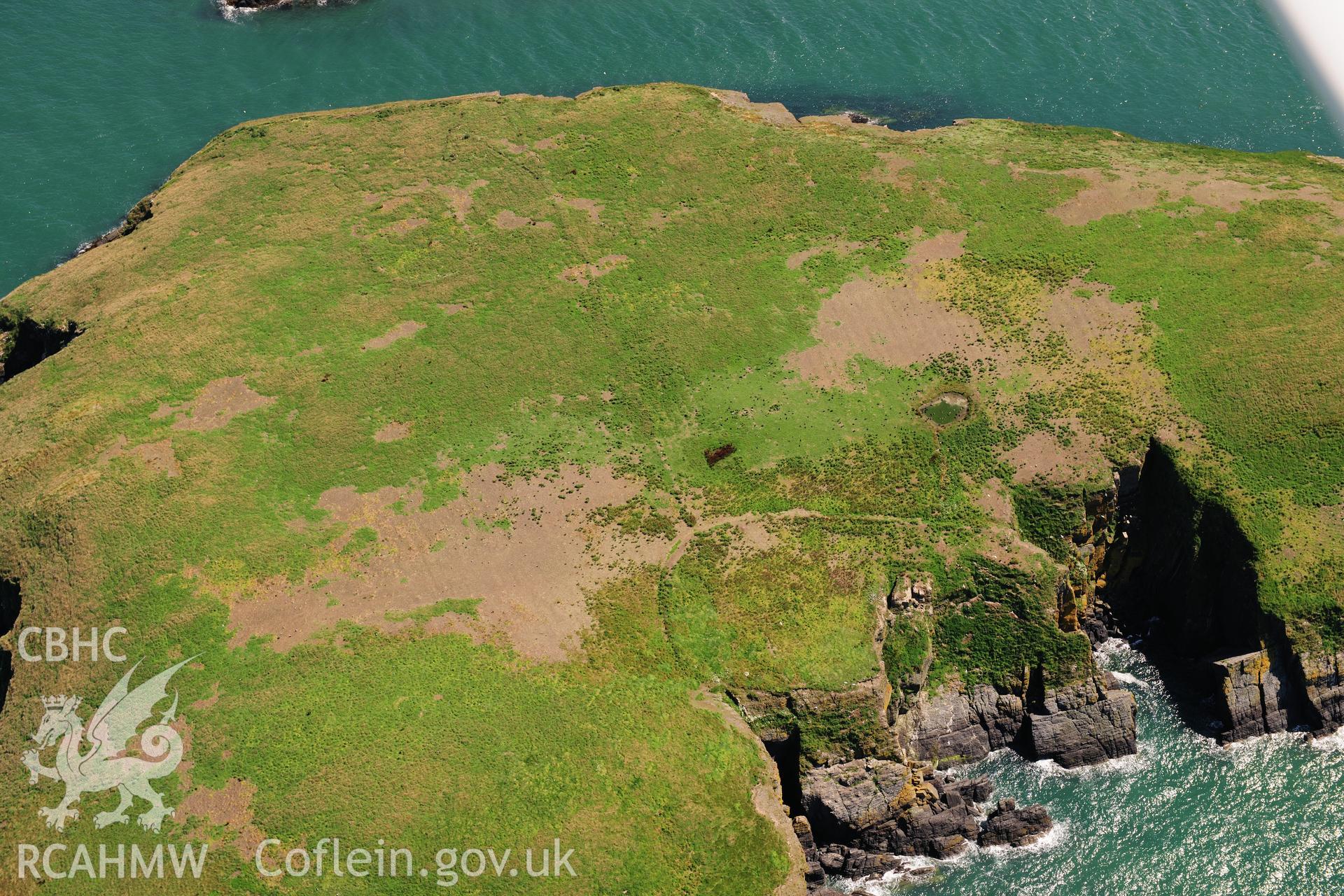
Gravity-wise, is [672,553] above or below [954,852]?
above

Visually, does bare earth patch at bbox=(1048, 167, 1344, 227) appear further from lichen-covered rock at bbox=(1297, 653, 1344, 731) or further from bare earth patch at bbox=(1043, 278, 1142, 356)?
lichen-covered rock at bbox=(1297, 653, 1344, 731)

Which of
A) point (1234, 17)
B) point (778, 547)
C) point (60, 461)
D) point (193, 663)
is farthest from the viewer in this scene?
point (1234, 17)

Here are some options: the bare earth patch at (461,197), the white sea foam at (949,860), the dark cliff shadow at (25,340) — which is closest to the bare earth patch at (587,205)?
the bare earth patch at (461,197)

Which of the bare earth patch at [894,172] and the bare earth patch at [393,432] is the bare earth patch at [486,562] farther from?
the bare earth patch at [894,172]

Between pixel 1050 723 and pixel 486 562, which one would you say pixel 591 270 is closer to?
pixel 486 562

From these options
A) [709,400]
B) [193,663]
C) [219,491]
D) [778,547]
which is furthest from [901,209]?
[193,663]

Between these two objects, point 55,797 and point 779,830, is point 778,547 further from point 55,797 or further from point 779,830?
point 55,797
